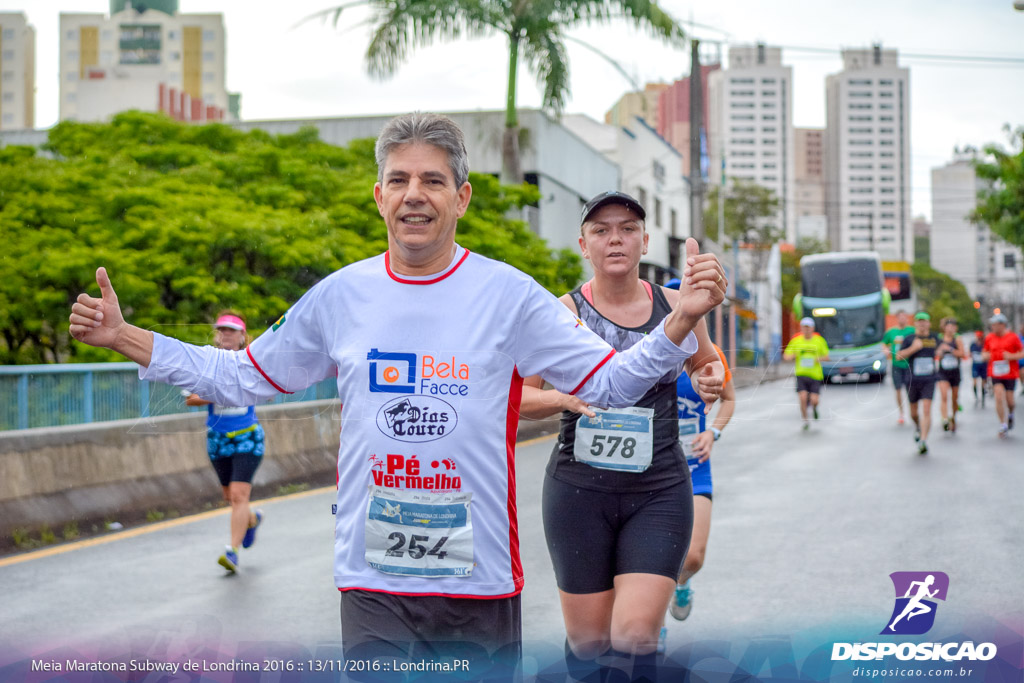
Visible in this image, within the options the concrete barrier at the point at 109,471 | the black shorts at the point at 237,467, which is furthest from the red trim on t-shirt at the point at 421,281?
the black shorts at the point at 237,467

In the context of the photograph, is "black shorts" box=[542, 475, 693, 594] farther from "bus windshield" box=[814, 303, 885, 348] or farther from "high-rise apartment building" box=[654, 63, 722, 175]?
"high-rise apartment building" box=[654, 63, 722, 175]

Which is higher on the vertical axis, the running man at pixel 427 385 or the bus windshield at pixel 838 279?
the bus windshield at pixel 838 279

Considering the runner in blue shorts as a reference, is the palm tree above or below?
above

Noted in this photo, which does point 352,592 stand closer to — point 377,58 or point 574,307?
point 574,307

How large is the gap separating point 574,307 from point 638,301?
0.71 feet

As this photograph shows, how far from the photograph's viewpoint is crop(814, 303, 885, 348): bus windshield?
5118 mm

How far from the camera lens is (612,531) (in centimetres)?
360

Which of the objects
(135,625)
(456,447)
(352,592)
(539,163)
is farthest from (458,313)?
(539,163)

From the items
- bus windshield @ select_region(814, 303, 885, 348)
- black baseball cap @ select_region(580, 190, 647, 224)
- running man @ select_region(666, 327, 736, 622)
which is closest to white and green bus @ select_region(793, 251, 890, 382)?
bus windshield @ select_region(814, 303, 885, 348)

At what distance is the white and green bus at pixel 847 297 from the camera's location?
14.8 feet

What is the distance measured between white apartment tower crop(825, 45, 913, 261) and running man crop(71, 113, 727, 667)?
22.9 metres

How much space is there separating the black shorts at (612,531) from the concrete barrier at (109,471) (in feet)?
9.85
